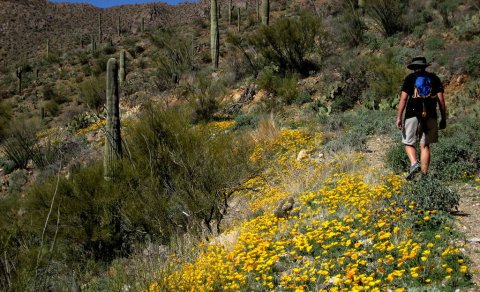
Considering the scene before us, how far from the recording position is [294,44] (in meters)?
15.8

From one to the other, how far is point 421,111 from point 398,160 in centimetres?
132

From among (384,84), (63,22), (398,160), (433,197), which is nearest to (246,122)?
(384,84)

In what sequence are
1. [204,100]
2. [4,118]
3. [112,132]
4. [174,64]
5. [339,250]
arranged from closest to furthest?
1. [339,250]
2. [112,132]
3. [204,100]
4. [4,118]
5. [174,64]

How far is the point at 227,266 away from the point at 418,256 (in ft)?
6.11

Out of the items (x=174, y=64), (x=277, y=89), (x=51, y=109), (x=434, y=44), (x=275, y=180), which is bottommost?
(x=51, y=109)

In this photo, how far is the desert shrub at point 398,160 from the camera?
6732mm

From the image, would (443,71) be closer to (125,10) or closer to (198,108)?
(198,108)

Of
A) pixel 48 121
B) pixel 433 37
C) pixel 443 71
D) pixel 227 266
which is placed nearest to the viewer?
pixel 227 266

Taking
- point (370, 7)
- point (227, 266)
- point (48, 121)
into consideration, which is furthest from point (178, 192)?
point (48, 121)

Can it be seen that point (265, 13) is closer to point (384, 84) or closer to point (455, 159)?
point (384, 84)

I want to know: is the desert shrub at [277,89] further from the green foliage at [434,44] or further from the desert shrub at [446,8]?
the desert shrub at [446,8]

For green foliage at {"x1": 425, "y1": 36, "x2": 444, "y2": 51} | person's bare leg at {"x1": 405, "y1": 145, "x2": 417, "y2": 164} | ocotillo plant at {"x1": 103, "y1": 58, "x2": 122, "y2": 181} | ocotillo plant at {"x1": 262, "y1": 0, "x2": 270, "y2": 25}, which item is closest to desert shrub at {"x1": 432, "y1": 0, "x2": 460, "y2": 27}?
green foliage at {"x1": 425, "y1": 36, "x2": 444, "y2": 51}

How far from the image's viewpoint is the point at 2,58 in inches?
1719

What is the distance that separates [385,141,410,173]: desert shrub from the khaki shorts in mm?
984
